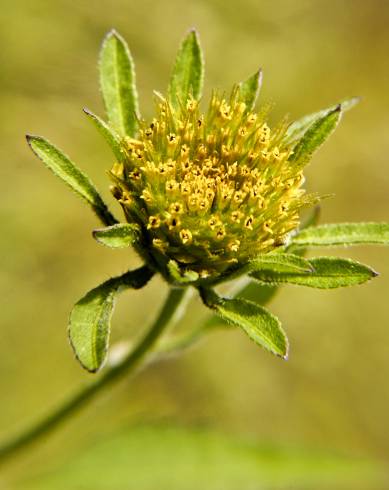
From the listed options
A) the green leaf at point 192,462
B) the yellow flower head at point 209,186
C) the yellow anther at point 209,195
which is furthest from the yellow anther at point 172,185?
the green leaf at point 192,462

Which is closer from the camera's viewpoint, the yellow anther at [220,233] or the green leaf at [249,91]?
Answer: the yellow anther at [220,233]

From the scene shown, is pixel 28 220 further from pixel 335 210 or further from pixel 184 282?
pixel 184 282

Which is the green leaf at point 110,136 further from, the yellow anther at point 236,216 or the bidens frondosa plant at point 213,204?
the yellow anther at point 236,216

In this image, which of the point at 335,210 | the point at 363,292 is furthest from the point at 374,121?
the point at 363,292

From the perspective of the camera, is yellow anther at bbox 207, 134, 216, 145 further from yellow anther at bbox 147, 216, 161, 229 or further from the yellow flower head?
yellow anther at bbox 147, 216, 161, 229

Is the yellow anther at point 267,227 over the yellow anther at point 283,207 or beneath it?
beneath

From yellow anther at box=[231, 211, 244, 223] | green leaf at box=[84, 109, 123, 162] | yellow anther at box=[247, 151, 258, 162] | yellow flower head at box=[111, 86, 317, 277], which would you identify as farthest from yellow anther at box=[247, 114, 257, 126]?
green leaf at box=[84, 109, 123, 162]

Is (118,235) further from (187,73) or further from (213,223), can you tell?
(187,73)
